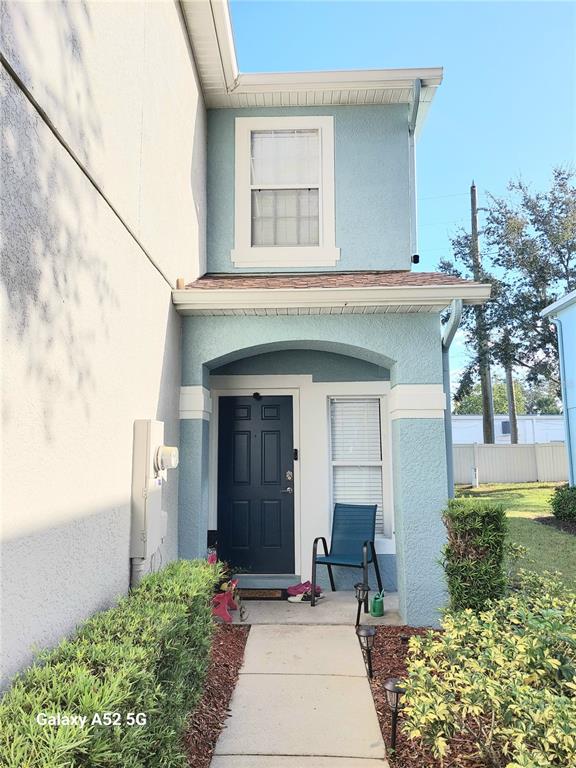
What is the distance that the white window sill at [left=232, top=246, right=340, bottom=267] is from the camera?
6.48 metres

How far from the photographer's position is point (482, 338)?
1769 cm

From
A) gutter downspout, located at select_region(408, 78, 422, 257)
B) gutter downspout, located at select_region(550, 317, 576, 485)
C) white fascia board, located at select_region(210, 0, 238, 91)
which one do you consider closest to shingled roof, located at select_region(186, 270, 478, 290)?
gutter downspout, located at select_region(408, 78, 422, 257)

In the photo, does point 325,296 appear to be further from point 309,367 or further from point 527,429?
point 527,429

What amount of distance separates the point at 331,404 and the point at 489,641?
12.6 feet

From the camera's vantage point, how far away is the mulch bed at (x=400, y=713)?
9.29 ft

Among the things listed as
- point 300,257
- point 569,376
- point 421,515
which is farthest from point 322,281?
point 569,376

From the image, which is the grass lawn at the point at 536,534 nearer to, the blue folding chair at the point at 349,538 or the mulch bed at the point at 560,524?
the mulch bed at the point at 560,524

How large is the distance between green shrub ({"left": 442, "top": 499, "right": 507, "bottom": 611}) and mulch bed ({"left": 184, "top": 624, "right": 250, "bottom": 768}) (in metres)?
1.92

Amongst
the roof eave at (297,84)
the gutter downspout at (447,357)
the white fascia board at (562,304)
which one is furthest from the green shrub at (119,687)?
the white fascia board at (562,304)

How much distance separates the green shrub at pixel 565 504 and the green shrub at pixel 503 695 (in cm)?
906

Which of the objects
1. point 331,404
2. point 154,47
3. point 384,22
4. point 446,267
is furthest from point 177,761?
point 446,267

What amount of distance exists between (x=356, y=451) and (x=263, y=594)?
2072mm

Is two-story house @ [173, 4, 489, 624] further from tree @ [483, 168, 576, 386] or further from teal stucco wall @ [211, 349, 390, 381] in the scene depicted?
tree @ [483, 168, 576, 386]

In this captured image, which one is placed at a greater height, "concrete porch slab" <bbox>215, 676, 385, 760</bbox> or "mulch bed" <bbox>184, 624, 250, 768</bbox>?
"mulch bed" <bbox>184, 624, 250, 768</bbox>
